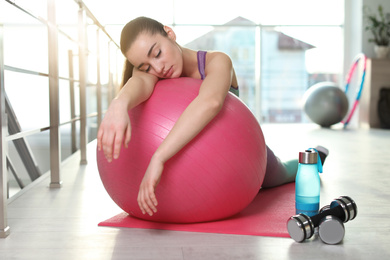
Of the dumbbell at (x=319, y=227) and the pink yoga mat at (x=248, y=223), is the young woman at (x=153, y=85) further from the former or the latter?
the dumbbell at (x=319, y=227)

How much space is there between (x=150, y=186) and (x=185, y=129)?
18 cm

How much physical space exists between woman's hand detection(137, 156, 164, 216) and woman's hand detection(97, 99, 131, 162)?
0.11 metres

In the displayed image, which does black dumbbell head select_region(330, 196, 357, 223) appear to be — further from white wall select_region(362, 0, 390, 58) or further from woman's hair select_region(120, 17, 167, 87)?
white wall select_region(362, 0, 390, 58)

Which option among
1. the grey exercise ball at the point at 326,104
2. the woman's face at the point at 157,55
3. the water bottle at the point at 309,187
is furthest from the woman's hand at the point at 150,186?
the grey exercise ball at the point at 326,104

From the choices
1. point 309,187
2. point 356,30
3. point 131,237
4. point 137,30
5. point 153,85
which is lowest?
point 131,237

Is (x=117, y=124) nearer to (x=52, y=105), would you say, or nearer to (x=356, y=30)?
(x=52, y=105)

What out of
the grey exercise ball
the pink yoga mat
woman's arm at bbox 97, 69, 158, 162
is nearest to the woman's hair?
woman's arm at bbox 97, 69, 158, 162

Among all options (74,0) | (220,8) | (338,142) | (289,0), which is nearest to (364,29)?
(289,0)

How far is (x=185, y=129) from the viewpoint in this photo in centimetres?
118

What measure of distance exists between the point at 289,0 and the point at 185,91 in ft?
19.9

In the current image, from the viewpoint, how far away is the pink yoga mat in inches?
50.0

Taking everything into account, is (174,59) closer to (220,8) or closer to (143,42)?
(143,42)

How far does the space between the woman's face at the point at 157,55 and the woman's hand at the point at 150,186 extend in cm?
35

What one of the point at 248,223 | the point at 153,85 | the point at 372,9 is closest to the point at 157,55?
the point at 153,85
